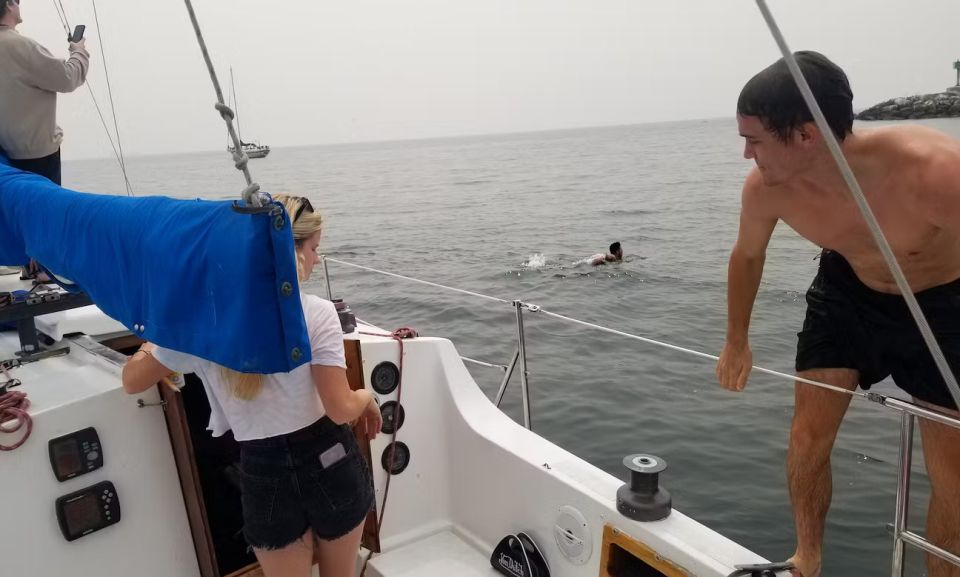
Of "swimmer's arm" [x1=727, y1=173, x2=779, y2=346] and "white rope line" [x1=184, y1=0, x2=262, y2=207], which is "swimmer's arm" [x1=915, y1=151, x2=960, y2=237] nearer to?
"swimmer's arm" [x1=727, y1=173, x2=779, y2=346]

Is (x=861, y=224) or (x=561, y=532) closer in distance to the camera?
(x=861, y=224)

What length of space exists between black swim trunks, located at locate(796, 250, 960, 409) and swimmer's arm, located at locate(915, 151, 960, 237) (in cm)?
25

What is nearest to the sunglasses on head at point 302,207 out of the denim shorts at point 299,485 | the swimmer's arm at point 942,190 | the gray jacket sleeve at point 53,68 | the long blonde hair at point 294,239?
the long blonde hair at point 294,239

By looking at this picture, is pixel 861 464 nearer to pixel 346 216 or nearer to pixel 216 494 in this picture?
pixel 216 494

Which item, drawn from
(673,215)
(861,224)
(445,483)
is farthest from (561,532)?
(673,215)

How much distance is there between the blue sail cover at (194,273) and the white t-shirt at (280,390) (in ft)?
0.36

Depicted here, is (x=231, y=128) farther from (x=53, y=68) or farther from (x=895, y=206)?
(x=53, y=68)

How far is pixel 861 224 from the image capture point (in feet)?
7.30

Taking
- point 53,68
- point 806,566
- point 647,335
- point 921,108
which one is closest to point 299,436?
point 806,566

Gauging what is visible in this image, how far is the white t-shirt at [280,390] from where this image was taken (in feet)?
6.29

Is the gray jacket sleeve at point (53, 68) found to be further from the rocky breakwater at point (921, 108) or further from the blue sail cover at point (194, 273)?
the rocky breakwater at point (921, 108)

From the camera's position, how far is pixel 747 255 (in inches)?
99.6

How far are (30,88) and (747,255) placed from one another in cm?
349

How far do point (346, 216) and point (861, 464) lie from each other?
81.2 ft
